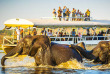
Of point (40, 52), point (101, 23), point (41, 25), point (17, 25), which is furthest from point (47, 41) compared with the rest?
point (101, 23)

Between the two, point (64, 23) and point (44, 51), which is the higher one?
point (64, 23)

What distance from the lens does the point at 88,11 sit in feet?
123

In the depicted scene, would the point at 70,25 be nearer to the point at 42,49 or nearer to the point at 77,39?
the point at 77,39

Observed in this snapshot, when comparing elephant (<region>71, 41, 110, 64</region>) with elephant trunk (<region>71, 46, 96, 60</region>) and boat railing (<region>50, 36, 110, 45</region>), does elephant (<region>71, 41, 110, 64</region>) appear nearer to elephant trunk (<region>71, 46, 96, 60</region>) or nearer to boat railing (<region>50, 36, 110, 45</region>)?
elephant trunk (<region>71, 46, 96, 60</region>)

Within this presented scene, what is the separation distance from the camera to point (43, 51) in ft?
47.0

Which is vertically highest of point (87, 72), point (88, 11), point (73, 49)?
point (88, 11)

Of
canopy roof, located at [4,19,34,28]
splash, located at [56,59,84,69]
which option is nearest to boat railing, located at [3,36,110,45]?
canopy roof, located at [4,19,34,28]

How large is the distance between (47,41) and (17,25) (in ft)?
51.9

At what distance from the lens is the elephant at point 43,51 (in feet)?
47.0

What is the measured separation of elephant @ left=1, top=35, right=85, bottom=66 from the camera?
1431 cm

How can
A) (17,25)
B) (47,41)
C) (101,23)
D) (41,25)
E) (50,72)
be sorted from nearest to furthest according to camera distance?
(50,72), (47,41), (17,25), (41,25), (101,23)

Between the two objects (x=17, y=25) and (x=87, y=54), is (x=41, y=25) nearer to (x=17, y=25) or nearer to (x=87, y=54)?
(x=17, y=25)

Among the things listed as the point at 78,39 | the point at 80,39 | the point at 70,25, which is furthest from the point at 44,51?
the point at 70,25

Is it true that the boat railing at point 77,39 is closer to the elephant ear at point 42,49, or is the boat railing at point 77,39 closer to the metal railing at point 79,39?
the metal railing at point 79,39
